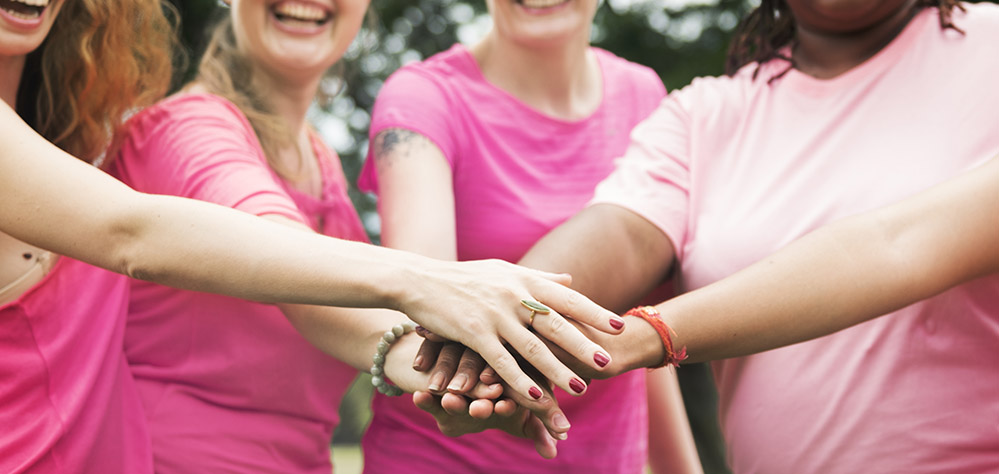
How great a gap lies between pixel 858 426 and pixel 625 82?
121 centimetres

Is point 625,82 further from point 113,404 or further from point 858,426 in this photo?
point 113,404

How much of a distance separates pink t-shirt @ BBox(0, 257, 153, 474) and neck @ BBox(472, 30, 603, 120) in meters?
1.09

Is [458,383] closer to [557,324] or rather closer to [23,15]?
[557,324]

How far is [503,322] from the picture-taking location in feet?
5.83

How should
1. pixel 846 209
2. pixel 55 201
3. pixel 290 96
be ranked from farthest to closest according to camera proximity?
pixel 290 96, pixel 846 209, pixel 55 201

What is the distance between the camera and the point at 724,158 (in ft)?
6.86

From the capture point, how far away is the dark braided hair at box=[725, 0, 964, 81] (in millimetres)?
2217

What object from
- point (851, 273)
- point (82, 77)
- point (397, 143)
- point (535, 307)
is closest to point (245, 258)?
point (535, 307)

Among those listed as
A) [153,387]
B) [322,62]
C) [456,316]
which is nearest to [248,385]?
[153,387]

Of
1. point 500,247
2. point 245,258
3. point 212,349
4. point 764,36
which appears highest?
point 764,36

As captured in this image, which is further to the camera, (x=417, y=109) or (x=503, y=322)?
(x=417, y=109)

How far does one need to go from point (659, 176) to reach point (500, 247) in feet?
1.45

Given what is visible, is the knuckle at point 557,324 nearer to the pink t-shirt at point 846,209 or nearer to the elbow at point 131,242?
the pink t-shirt at point 846,209

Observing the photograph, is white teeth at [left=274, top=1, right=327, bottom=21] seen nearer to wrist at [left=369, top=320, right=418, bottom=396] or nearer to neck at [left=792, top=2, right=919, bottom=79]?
wrist at [left=369, top=320, right=418, bottom=396]
